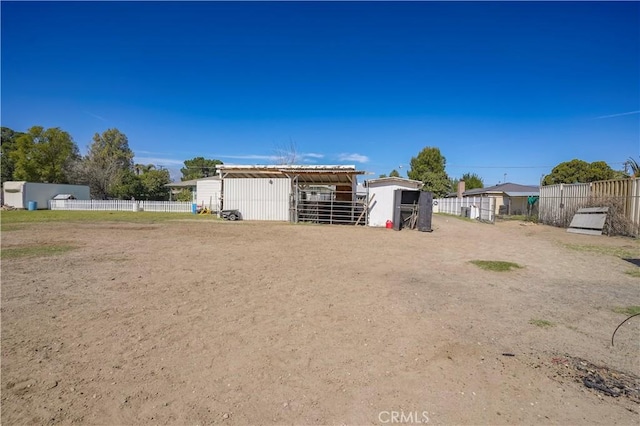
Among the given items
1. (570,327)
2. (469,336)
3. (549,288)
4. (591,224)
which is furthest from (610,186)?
(469,336)

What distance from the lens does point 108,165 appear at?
4500 cm

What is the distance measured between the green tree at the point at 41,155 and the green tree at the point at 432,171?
48166 mm

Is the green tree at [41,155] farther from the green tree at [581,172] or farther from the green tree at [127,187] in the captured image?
the green tree at [581,172]

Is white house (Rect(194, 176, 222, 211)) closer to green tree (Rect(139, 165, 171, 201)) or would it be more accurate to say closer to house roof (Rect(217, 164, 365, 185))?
house roof (Rect(217, 164, 365, 185))

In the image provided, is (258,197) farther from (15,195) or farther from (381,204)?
(15,195)

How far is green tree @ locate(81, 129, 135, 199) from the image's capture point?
3941 centimetres

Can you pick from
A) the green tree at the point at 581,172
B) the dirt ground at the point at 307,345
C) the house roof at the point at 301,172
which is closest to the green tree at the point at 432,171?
the green tree at the point at 581,172

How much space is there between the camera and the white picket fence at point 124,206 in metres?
31.9

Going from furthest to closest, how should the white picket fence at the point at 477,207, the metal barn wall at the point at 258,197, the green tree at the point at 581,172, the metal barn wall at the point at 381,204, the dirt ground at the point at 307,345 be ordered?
the green tree at the point at 581,172
the white picket fence at the point at 477,207
the metal barn wall at the point at 258,197
the metal barn wall at the point at 381,204
the dirt ground at the point at 307,345

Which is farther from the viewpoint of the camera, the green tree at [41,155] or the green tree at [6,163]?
the green tree at [6,163]

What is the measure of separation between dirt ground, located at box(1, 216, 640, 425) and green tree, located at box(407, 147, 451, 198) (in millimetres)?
41838

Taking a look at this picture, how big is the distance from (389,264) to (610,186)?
1616 centimetres

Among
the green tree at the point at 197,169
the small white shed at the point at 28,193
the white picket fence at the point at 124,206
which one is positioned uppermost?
the green tree at the point at 197,169

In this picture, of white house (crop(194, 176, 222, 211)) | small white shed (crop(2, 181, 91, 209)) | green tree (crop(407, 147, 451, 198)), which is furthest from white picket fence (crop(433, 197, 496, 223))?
small white shed (crop(2, 181, 91, 209))
